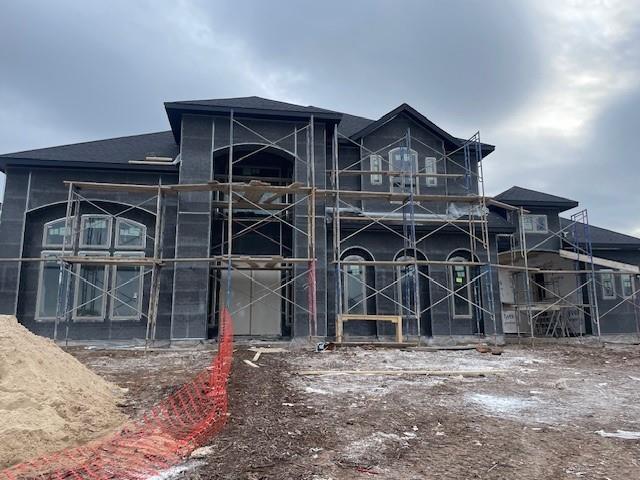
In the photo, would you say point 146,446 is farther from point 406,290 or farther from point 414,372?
point 406,290

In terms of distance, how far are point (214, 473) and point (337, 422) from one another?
2166mm

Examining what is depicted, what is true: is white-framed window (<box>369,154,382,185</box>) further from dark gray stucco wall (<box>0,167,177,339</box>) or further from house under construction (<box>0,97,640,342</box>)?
dark gray stucco wall (<box>0,167,177,339</box>)

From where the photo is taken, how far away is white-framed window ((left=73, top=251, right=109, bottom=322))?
49.4ft

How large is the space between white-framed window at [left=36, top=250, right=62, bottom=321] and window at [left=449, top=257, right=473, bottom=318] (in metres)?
13.6

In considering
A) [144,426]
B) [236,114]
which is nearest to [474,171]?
[236,114]

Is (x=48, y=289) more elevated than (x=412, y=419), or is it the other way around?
(x=48, y=289)

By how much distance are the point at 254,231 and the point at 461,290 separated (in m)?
7.92

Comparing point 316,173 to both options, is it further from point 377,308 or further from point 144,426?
point 144,426

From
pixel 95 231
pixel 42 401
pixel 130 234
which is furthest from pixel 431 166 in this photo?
pixel 42 401

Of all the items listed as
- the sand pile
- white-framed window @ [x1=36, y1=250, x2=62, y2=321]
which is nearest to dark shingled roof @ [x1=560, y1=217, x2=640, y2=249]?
the sand pile

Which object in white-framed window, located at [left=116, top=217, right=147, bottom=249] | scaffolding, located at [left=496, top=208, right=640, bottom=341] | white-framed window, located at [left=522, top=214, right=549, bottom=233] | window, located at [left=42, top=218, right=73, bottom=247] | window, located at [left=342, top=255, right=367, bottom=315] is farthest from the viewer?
white-framed window, located at [left=522, top=214, right=549, bottom=233]

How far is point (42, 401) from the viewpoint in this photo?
5.36m

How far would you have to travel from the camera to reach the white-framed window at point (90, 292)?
15.0 m

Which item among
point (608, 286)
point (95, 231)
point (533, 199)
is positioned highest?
point (533, 199)
